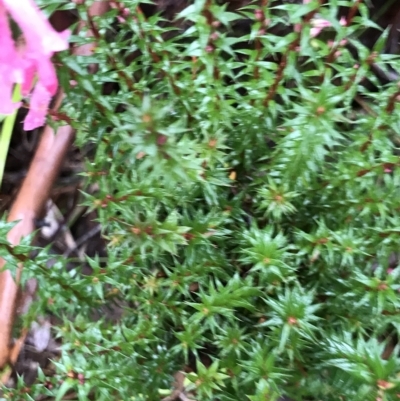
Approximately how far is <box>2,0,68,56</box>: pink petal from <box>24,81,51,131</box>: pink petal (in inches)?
1.9

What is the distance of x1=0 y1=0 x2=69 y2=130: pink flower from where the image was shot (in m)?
0.31

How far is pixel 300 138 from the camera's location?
476 millimetres

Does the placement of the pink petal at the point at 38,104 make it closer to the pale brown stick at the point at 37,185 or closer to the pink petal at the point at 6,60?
the pink petal at the point at 6,60

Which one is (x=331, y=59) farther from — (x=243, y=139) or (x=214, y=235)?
(x=214, y=235)

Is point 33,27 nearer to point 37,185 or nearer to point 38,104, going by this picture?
point 38,104

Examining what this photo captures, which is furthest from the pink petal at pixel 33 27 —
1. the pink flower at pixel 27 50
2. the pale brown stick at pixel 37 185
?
the pale brown stick at pixel 37 185

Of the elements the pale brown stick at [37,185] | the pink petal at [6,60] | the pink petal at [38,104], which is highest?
the pink petal at [6,60]

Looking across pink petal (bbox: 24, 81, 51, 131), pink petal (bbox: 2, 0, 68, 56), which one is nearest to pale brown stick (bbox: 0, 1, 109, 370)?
pink petal (bbox: 24, 81, 51, 131)

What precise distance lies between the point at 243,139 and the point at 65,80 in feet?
0.83

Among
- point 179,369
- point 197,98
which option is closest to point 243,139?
point 197,98

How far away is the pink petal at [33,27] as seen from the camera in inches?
12.2

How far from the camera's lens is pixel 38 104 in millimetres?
411

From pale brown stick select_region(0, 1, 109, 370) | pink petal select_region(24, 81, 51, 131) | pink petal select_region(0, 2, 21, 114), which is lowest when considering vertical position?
pale brown stick select_region(0, 1, 109, 370)

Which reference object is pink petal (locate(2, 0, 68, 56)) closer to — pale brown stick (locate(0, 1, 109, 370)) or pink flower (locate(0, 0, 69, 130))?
pink flower (locate(0, 0, 69, 130))
